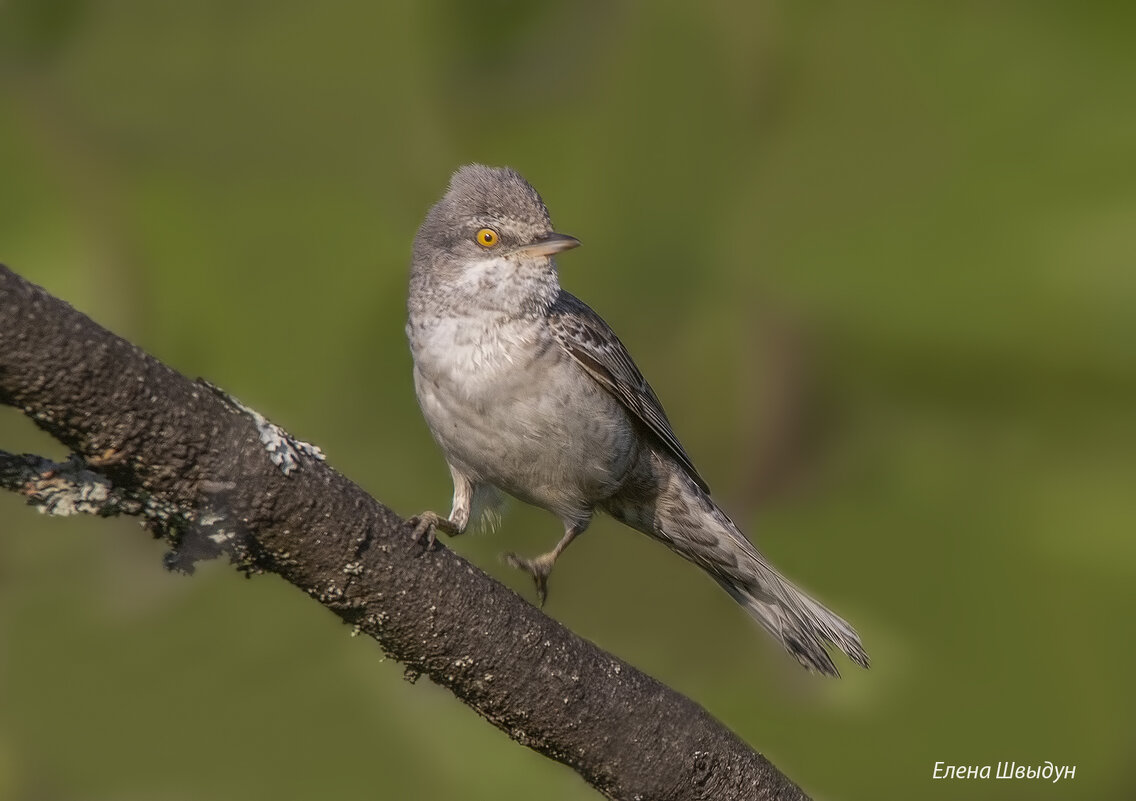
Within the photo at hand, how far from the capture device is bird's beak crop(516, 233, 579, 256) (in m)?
3.17

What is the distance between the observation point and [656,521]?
13.3ft

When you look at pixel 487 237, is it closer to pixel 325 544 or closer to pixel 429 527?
pixel 429 527

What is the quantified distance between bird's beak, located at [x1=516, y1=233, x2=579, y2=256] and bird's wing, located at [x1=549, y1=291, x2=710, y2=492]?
0.80ft

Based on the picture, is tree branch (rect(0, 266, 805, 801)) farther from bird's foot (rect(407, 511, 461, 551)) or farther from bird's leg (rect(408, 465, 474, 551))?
bird's leg (rect(408, 465, 474, 551))

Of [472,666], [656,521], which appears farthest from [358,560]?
[656,521]

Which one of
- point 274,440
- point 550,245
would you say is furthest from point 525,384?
point 274,440

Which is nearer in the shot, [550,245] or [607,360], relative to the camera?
[550,245]

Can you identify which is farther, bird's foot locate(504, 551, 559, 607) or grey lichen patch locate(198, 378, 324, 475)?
bird's foot locate(504, 551, 559, 607)

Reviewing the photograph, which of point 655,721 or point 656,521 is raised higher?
point 656,521

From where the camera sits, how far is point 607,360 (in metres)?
3.65

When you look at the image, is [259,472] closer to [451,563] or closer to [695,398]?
[451,563]

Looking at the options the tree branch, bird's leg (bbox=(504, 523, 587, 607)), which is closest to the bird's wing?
bird's leg (bbox=(504, 523, 587, 607))

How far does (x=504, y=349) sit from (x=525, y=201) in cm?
45

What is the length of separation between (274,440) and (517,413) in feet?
5.50
